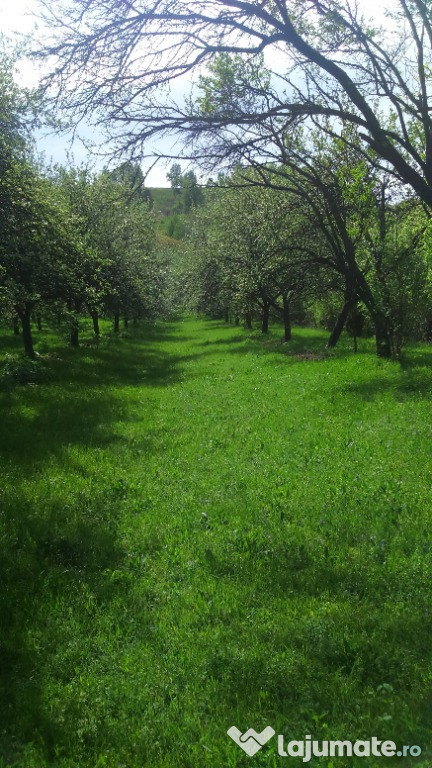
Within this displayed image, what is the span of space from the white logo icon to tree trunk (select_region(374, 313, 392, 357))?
19.8 meters

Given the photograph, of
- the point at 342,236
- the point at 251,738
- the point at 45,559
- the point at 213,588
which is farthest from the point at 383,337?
the point at 251,738

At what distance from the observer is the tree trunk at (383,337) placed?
22484mm

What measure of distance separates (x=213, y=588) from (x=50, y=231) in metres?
16.1

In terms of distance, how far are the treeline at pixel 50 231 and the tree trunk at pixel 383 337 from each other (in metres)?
11.8

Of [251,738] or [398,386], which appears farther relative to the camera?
[398,386]

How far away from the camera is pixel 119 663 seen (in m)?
5.15

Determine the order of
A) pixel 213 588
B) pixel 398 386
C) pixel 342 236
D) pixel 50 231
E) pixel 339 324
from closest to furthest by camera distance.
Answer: pixel 213 588 < pixel 398 386 < pixel 50 231 < pixel 342 236 < pixel 339 324

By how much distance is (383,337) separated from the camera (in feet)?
75.9

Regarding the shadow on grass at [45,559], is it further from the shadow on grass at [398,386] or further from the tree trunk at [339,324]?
the tree trunk at [339,324]

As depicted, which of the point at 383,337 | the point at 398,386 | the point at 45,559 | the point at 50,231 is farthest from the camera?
the point at 383,337

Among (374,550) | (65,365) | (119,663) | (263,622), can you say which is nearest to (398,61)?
(374,550)

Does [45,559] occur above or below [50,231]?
below

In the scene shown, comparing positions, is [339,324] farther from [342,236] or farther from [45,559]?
[45,559]

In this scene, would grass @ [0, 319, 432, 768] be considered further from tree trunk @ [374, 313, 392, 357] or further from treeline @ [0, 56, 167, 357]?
tree trunk @ [374, 313, 392, 357]
